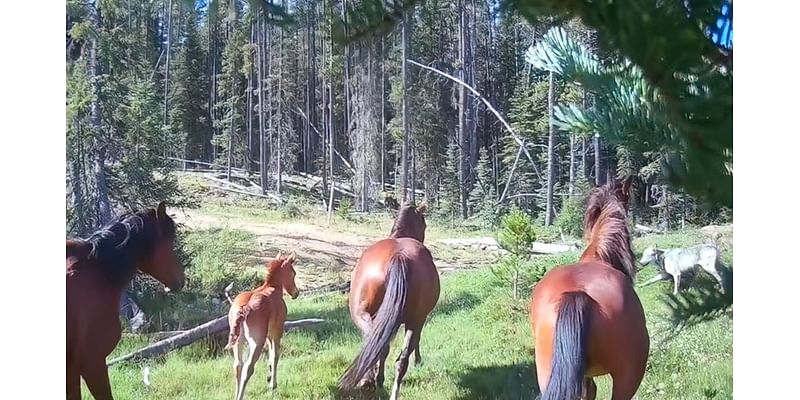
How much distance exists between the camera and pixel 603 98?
55 centimetres

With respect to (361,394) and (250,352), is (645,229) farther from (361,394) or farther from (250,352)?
(250,352)

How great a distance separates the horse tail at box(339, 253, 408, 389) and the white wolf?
51cm

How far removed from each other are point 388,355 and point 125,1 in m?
0.99

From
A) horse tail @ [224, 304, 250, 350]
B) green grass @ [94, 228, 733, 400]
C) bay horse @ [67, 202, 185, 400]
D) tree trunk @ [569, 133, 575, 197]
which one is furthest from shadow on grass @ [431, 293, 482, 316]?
bay horse @ [67, 202, 185, 400]

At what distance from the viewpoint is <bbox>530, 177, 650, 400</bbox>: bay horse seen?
1433 mm

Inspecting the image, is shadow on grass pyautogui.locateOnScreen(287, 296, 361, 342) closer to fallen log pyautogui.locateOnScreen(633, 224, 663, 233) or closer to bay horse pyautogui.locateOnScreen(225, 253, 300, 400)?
bay horse pyautogui.locateOnScreen(225, 253, 300, 400)

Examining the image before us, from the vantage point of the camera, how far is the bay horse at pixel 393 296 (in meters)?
1.62

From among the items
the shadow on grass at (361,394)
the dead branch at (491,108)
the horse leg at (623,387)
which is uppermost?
the dead branch at (491,108)

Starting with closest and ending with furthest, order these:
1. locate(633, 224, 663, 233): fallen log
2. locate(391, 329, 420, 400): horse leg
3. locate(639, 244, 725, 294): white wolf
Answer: locate(639, 244, 725, 294): white wolf, locate(633, 224, 663, 233): fallen log, locate(391, 329, 420, 400): horse leg

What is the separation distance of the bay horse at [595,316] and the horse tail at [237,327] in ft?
2.09

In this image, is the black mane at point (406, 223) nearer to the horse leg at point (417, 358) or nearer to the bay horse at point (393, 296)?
the bay horse at point (393, 296)

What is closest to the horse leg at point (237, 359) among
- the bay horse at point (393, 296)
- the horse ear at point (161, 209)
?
the bay horse at point (393, 296)
